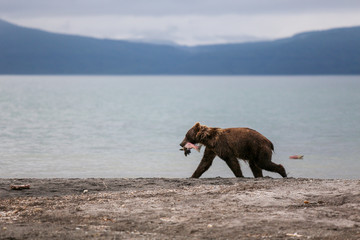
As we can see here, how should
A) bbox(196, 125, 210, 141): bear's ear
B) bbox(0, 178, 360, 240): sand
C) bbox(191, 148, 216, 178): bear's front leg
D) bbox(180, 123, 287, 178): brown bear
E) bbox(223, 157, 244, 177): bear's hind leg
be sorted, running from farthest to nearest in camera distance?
bbox(191, 148, 216, 178): bear's front leg → bbox(196, 125, 210, 141): bear's ear → bbox(223, 157, 244, 177): bear's hind leg → bbox(180, 123, 287, 178): brown bear → bbox(0, 178, 360, 240): sand

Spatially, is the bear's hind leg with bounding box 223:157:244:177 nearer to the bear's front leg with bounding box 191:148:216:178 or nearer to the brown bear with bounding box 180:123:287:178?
the brown bear with bounding box 180:123:287:178

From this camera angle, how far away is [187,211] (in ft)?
31.1

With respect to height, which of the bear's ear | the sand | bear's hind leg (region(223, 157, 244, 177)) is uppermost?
the bear's ear

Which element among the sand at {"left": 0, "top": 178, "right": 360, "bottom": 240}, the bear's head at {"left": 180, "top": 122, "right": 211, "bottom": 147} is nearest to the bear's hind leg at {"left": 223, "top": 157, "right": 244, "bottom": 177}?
the bear's head at {"left": 180, "top": 122, "right": 211, "bottom": 147}

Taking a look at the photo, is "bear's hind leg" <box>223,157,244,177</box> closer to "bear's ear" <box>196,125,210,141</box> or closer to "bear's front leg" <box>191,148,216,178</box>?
"bear's front leg" <box>191,148,216,178</box>

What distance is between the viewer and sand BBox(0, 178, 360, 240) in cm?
833

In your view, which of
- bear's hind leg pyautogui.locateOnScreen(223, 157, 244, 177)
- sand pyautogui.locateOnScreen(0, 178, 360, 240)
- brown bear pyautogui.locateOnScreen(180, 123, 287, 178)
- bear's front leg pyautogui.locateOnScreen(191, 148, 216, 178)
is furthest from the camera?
bear's front leg pyautogui.locateOnScreen(191, 148, 216, 178)

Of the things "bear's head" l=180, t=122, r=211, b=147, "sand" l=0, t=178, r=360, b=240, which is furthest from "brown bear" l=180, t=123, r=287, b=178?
"sand" l=0, t=178, r=360, b=240

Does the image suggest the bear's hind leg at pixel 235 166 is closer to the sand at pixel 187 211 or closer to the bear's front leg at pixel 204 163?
the bear's front leg at pixel 204 163

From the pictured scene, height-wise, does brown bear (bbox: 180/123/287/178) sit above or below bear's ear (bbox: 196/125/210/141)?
below

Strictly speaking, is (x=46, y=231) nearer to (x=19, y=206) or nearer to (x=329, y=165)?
(x=19, y=206)

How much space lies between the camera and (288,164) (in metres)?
19.7

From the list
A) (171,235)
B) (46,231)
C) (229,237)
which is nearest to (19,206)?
(46,231)

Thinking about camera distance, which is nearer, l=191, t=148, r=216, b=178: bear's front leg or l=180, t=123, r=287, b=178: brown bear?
l=180, t=123, r=287, b=178: brown bear
